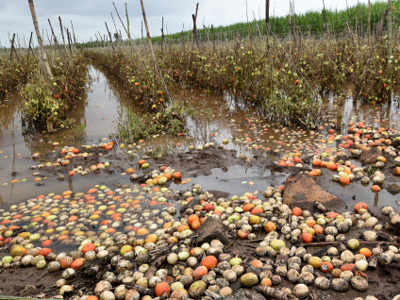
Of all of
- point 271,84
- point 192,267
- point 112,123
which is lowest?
point 192,267

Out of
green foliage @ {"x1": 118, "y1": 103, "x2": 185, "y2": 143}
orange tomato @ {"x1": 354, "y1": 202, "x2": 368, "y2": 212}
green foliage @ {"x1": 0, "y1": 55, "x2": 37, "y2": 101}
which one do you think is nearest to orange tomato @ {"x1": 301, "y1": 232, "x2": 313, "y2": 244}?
orange tomato @ {"x1": 354, "y1": 202, "x2": 368, "y2": 212}

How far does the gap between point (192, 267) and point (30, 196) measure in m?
2.28

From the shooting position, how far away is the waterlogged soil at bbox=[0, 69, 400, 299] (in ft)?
7.50

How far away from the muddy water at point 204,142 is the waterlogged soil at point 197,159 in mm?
11

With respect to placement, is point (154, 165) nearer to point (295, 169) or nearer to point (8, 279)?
point (295, 169)

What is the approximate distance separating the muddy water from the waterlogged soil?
1 cm

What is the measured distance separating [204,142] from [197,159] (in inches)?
30.6

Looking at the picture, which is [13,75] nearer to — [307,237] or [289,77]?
[289,77]

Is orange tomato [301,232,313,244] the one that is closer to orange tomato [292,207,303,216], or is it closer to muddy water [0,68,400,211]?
orange tomato [292,207,303,216]

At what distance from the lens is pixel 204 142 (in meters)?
4.96

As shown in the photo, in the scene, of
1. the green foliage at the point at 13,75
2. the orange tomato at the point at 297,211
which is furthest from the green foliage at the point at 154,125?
the green foliage at the point at 13,75

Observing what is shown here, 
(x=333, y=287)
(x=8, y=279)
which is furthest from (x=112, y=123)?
(x=333, y=287)

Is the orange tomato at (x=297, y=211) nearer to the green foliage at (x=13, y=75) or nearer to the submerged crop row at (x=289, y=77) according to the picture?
the submerged crop row at (x=289, y=77)

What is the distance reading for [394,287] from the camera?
1.90 meters
